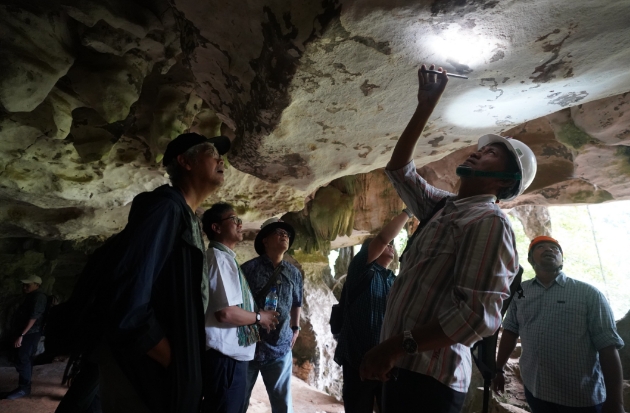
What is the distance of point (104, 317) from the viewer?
120 centimetres

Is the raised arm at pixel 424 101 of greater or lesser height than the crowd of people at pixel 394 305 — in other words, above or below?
above

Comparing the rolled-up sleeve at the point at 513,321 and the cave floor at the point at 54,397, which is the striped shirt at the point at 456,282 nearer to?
the rolled-up sleeve at the point at 513,321

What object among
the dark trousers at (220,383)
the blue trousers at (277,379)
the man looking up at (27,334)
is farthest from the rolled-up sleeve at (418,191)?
the man looking up at (27,334)

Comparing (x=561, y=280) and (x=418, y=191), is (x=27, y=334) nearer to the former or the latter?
(x=418, y=191)

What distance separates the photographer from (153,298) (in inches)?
54.7

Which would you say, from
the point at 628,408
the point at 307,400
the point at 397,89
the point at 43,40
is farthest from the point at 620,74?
the point at 307,400

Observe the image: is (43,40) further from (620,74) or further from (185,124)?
(620,74)

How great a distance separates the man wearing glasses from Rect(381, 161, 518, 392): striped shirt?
1865mm

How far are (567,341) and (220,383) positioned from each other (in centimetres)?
248

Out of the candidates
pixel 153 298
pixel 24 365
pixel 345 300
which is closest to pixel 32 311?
pixel 24 365

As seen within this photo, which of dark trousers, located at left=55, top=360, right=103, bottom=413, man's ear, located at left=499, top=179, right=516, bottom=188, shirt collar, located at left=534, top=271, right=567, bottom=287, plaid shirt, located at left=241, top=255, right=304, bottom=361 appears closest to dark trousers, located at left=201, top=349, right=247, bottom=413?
dark trousers, located at left=55, top=360, right=103, bottom=413

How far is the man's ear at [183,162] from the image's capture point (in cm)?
181

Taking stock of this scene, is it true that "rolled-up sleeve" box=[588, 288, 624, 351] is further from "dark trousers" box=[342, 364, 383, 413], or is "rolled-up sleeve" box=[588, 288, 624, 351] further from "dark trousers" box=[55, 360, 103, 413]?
"dark trousers" box=[55, 360, 103, 413]

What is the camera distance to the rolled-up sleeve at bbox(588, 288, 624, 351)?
257 cm
